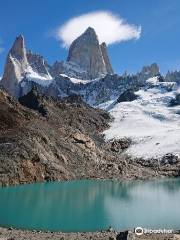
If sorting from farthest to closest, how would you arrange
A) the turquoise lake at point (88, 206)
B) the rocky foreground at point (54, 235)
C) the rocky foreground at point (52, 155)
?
the rocky foreground at point (52, 155), the turquoise lake at point (88, 206), the rocky foreground at point (54, 235)

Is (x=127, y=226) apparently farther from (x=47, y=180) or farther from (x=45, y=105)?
(x=45, y=105)

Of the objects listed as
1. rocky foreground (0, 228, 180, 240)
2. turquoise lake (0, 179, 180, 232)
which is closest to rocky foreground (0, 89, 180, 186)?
turquoise lake (0, 179, 180, 232)

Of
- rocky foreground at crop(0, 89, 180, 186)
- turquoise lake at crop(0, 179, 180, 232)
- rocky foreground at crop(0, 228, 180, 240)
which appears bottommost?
rocky foreground at crop(0, 228, 180, 240)

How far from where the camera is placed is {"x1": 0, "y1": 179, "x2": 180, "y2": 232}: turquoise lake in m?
49.6

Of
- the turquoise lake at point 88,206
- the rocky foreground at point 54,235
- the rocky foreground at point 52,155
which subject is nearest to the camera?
the rocky foreground at point 54,235

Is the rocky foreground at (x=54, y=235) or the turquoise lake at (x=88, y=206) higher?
the turquoise lake at (x=88, y=206)

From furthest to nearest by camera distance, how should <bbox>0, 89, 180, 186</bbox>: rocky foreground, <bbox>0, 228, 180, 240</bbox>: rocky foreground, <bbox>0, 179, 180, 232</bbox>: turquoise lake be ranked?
<bbox>0, 89, 180, 186</bbox>: rocky foreground < <bbox>0, 179, 180, 232</bbox>: turquoise lake < <bbox>0, 228, 180, 240</bbox>: rocky foreground

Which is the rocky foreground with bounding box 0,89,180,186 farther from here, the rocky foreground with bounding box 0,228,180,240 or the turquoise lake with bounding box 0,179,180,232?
the rocky foreground with bounding box 0,228,180,240

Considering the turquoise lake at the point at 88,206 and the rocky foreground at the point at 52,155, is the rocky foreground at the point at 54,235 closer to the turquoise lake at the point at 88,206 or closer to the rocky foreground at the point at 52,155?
the turquoise lake at the point at 88,206

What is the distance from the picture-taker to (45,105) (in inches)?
6073

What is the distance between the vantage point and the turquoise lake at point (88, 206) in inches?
1954

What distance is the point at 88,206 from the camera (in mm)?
63750

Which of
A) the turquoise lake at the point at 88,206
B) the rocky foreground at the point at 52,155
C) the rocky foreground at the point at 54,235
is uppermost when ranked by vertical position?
the rocky foreground at the point at 52,155

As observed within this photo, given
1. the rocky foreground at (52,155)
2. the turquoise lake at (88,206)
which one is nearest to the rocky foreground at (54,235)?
the turquoise lake at (88,206)
